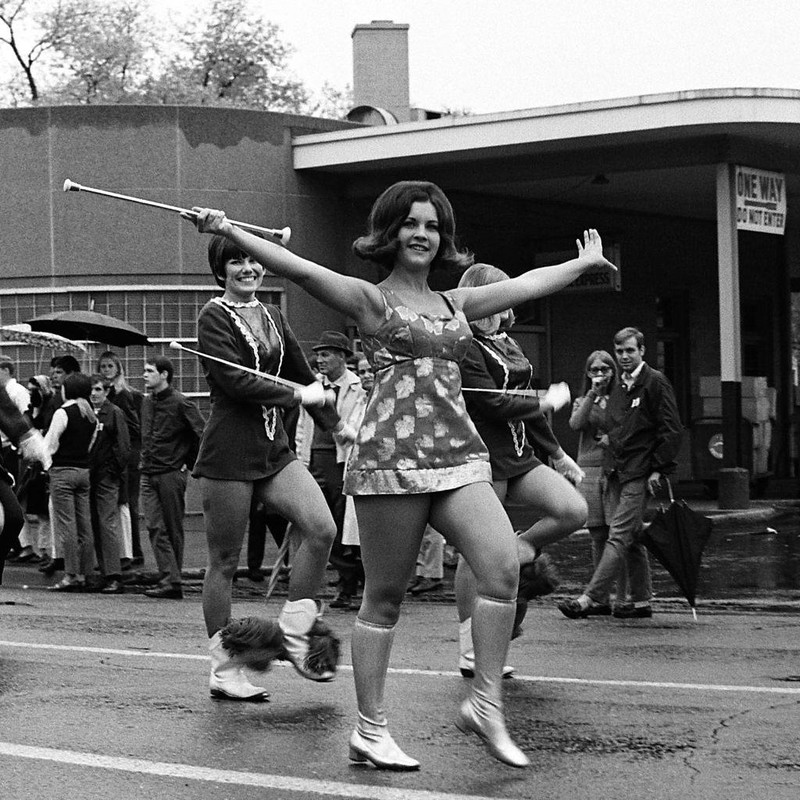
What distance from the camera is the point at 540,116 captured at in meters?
20.1

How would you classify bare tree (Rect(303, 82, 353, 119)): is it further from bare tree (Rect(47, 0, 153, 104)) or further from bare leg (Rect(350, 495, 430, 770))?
bare leg (Rect(350, 495, 430, 770))

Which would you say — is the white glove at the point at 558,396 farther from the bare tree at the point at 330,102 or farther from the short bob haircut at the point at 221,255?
the bare tree at the point at 330,102

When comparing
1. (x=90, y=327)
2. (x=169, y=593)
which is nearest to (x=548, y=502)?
(x=169, y=593)

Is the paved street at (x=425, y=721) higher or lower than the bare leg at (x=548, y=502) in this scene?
lower

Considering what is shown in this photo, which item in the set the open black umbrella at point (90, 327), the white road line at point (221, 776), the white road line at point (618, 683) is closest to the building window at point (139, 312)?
the open black umbrella at point (90, 327)

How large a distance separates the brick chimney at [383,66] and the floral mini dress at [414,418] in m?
22.2

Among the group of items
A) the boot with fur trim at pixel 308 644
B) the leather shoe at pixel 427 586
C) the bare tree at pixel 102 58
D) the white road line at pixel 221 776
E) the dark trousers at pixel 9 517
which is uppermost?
the bare tree at pixel 102 58

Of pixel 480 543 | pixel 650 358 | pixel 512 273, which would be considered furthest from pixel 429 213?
pixel 650 358

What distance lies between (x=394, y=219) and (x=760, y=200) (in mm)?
16377

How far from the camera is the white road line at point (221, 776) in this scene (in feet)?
16.3

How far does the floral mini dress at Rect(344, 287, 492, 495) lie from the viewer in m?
5.29

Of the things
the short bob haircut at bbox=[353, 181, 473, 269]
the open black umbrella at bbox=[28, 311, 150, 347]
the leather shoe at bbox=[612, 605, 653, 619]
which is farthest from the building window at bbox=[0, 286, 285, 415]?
the short bob haircut at bbox=[353, 181, 473, 269]

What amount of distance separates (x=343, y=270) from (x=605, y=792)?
17528mm

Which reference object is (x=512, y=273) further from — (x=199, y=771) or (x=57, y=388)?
(x=199, y=771)
